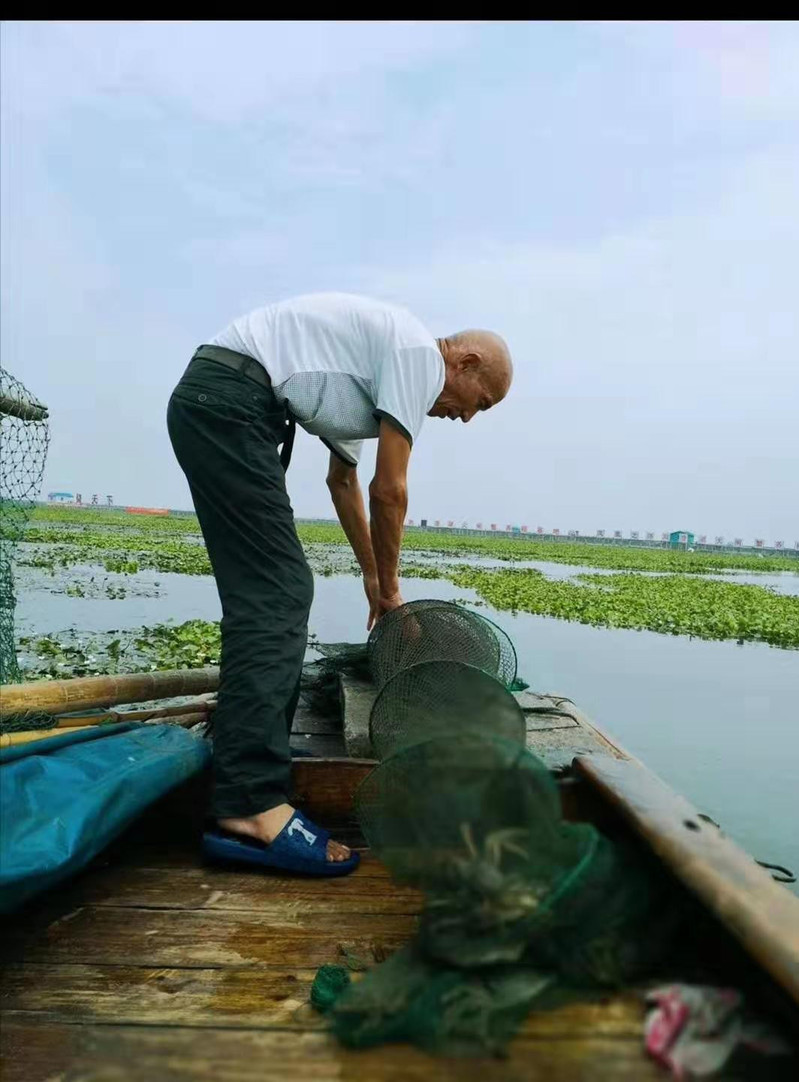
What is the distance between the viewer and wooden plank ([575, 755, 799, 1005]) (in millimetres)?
935

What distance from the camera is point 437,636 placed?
262 cm

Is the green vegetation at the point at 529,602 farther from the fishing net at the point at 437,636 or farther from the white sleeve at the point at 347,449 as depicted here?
the fishing net at the point at 437,636

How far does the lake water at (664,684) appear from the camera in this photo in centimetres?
458

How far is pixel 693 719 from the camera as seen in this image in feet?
21.0

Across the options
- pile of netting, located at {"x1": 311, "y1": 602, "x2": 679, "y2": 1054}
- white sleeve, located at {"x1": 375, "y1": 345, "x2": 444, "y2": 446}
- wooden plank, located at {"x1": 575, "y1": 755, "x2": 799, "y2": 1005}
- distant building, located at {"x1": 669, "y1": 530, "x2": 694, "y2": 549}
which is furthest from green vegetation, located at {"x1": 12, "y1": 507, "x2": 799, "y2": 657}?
distant building, located at {"x1": 669, "y1": 530, "x2": 694, "y2": 549}

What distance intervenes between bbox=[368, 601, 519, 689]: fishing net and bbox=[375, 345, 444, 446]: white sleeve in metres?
0.59

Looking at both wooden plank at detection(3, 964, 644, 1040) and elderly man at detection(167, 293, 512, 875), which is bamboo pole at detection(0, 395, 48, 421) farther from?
wooden plank at detection(3, 964, 644, 1040)

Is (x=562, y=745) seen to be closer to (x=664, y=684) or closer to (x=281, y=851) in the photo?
(x=281, y=851)

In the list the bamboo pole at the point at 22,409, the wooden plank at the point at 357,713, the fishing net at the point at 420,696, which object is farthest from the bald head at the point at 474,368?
the bamboo pole at the point at 22,409

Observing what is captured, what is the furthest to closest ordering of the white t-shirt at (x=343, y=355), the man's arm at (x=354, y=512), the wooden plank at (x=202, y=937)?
the man's arm at (x=354, y=512)
the white t-shirt at (x=343, y=355)
the wooden plank at (x=202, y=937)

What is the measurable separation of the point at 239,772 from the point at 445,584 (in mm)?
15129

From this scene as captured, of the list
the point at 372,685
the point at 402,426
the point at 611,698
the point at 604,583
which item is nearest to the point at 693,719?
the point at 611,698

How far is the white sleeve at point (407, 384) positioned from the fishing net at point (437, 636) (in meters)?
0.59

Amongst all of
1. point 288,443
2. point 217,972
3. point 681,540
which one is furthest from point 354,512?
point 681,540
